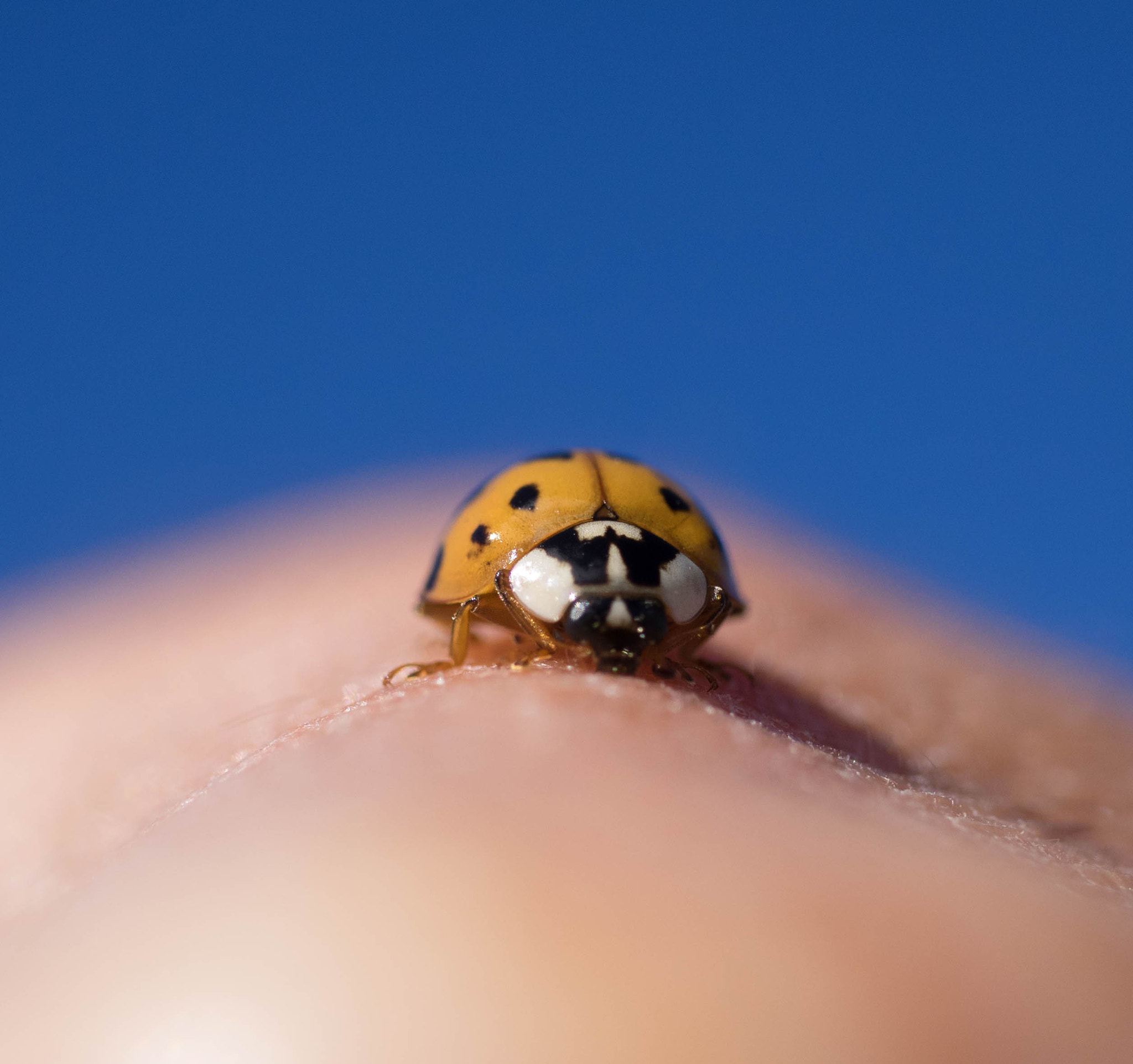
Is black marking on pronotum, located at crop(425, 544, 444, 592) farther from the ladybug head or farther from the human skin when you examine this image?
the human skin

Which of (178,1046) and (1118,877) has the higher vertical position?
(178,1046)

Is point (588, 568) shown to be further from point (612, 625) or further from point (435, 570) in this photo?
point (435, 570)

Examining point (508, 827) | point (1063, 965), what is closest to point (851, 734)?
point (1063, 965)

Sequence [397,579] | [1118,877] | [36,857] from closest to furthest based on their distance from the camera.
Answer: [1118,877] < [36,857] < [397,579]

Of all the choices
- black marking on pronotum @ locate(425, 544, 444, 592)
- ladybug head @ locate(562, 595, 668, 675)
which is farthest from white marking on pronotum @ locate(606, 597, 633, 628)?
black marking on pronotum @ locate(425, 544, 444, 592)

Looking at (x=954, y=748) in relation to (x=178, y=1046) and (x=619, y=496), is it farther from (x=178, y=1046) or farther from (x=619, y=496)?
(x=178, y=1046)

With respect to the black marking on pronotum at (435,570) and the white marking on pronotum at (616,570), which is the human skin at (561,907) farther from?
the black marking on pronotum at (435,570)

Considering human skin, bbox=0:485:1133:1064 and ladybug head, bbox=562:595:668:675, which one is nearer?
human skin, bbox=0:485:1133:1064
